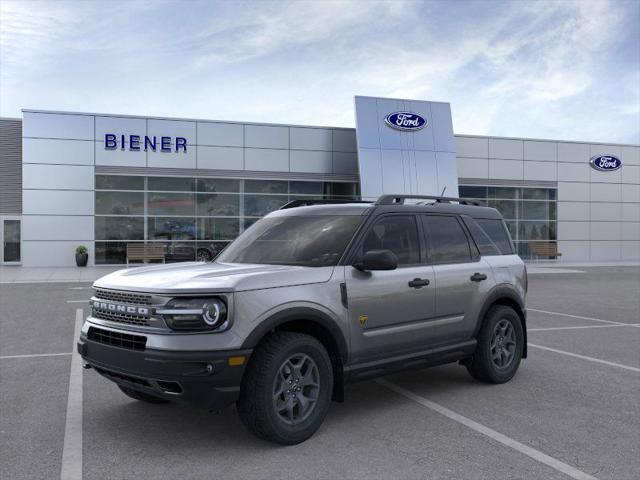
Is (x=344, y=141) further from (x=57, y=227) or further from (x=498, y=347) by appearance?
(x=498, y=347)

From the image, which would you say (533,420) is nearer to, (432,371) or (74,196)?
(432,371)

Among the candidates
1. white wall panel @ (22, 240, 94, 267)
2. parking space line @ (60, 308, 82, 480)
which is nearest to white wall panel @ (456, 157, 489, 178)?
white wall panel @ (22, 240, 94, 267)

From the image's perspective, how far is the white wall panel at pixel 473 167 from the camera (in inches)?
1209

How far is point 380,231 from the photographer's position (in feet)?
17.2

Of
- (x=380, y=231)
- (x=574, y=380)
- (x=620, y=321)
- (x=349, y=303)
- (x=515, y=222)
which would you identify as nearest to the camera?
(x=349, y=303)

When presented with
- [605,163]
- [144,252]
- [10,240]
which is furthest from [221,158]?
[605,163]

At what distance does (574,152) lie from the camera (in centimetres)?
3297

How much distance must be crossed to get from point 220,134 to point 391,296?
23235 millimetres

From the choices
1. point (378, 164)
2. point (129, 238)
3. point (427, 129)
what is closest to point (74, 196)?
point (129, 238)

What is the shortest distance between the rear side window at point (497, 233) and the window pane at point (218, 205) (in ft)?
71.6

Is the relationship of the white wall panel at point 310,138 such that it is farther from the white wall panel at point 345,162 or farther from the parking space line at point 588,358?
the parking space line at point 588,358

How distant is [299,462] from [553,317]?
8.59 m

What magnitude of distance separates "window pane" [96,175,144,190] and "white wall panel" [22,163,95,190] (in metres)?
0.39

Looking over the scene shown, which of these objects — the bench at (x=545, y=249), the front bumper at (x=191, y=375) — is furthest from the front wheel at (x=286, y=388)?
the bench at (x=545, y=249)
